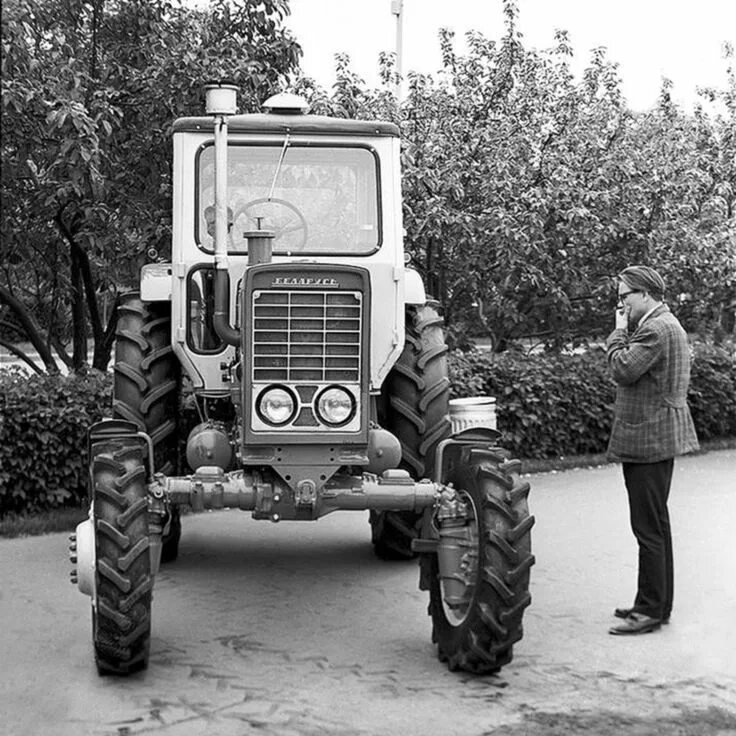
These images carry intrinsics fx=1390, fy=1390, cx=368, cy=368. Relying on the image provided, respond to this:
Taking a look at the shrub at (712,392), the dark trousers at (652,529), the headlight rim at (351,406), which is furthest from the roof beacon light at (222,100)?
the shrub at (712,392)

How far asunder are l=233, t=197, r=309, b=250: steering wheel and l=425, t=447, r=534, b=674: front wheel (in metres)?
1.88

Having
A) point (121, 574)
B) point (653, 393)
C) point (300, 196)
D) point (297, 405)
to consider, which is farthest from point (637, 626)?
point (300, 196)

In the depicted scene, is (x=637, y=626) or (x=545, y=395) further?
(x=545, y=395)

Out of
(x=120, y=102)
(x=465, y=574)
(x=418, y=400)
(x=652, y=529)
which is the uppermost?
(x=120, y=102)

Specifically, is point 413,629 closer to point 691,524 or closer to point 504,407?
point 691,524

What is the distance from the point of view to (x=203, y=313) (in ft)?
25.6

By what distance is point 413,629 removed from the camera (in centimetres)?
719

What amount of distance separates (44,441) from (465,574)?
418 cm

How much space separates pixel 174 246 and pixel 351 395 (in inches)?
67.1

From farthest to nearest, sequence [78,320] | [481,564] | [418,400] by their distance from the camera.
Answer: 1. [78,320]
2. [418,400]
3. [481,564]

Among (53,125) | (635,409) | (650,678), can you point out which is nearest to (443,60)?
(53,125)

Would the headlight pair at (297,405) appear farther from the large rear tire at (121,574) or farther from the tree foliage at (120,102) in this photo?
the tree foliage at (120,102)

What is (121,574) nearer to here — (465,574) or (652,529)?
(465,574)

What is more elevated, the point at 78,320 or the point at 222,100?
the point at 222,100
